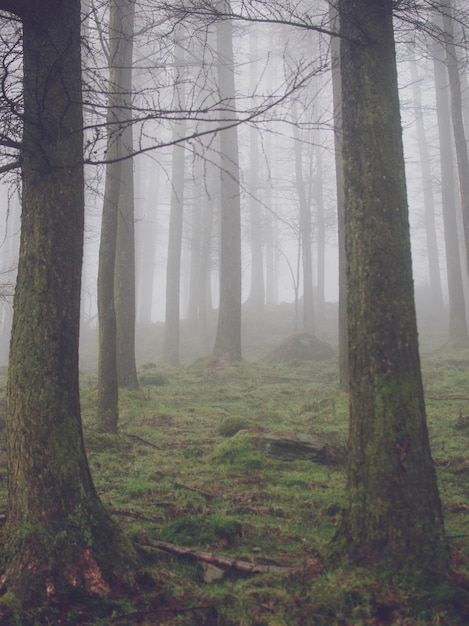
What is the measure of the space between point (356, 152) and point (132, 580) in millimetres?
3356

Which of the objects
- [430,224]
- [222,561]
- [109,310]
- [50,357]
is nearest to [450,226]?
[430,224]

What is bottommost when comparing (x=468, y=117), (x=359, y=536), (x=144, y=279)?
(x=359, y=536)

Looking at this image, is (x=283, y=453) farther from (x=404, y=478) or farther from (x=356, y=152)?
(x=356, y=152)

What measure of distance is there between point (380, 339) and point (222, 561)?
1.91 metres

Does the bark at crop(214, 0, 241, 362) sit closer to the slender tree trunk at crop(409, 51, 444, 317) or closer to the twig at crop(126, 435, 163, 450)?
the twig at crop(126, 435, 163, 450)

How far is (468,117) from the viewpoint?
27.5 metres

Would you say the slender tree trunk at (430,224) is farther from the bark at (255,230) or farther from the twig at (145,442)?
the twig at (145,442)

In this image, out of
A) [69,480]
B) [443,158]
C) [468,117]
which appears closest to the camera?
[69,480]

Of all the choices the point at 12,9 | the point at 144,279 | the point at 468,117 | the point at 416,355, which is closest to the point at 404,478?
the point at 416,355

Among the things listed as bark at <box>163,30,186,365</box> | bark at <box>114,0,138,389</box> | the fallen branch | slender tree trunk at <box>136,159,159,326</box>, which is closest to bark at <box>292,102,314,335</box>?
bark at <box>163,30,186,365</box>

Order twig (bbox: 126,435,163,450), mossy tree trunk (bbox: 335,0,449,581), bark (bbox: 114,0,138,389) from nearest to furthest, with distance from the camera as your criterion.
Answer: mossy tree trunk (bbox: 335,0,449,581) < twig (bbox: 126,435,163,450) < bark (bbox: 114,0,138,389)

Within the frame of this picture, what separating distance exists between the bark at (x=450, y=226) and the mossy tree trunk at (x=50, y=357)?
1547 centimetres

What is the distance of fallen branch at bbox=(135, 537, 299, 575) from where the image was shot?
3701mm

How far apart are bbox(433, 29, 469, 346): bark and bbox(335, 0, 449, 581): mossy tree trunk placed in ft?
47.2
